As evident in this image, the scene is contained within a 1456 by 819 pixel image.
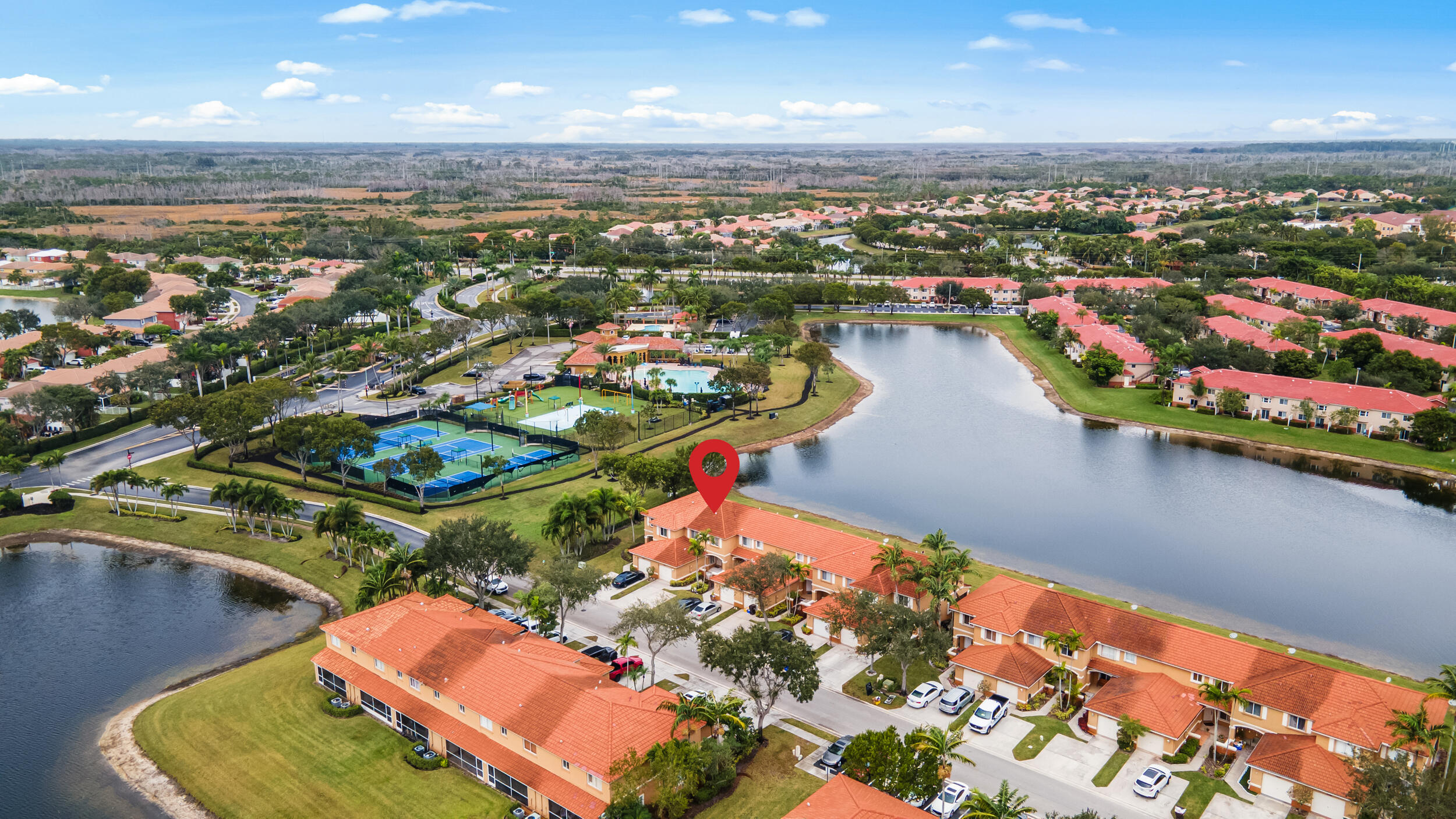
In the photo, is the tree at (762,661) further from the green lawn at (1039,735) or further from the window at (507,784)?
the green lawn at (1039,735)

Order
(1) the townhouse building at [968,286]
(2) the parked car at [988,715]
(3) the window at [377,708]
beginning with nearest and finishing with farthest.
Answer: (2) the parked car at [988,715] < (3) the window at [377,708] < (1) the townhouse building at [968,286]

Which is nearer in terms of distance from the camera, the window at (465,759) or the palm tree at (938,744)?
the palm tree at (938,744)

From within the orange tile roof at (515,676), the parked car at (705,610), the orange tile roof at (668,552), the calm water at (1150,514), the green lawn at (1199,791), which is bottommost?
the calm water at (1150,514)

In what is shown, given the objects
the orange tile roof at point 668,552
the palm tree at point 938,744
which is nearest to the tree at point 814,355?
the orange tile roof at point 668,552

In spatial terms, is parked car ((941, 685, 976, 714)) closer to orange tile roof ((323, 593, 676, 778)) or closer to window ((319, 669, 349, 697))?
orange tile roof ((323, 593, 676, 778))

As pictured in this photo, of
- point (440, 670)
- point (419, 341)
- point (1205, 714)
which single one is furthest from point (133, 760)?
point (419, 341)

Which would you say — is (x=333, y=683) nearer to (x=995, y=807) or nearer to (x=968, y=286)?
(x=995, y=807)
